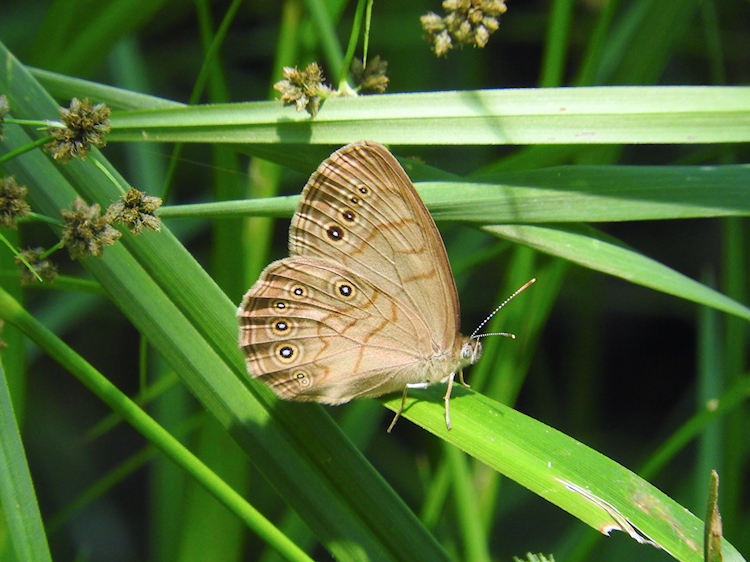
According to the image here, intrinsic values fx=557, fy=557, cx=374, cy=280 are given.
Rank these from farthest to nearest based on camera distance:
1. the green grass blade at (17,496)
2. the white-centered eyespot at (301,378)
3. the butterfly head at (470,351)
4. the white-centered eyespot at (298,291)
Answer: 1. the butterfly head at (470,351)
2. the white-centered eyespot at (298,291)
3. the white-centered eyespot at (301,378)
4. the green grass blade at (17,496)

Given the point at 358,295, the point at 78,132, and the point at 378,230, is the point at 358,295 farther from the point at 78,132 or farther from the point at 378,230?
the point at 78,132

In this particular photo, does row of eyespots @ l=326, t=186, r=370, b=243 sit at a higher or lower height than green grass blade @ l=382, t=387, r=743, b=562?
higher

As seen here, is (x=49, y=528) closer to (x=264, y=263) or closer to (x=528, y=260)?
(x=264, y=263)

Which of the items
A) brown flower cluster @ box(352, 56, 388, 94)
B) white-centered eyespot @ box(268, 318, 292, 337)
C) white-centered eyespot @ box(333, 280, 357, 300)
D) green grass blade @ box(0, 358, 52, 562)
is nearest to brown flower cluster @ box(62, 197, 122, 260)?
green grass blade @ box(0, 358, 52, 562)

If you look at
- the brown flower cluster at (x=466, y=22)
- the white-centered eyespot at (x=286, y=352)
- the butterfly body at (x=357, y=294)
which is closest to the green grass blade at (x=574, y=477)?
the butterfly body at (x=357, y=294)

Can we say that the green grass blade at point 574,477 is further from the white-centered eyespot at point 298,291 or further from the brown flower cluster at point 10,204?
the brown flower cluster at point 10,204

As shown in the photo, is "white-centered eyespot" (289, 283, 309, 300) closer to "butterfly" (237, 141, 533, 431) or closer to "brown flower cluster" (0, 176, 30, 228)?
"butterfly" (237, 141, 533, 431)

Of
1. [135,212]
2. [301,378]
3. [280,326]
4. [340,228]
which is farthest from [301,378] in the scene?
[135,212]
